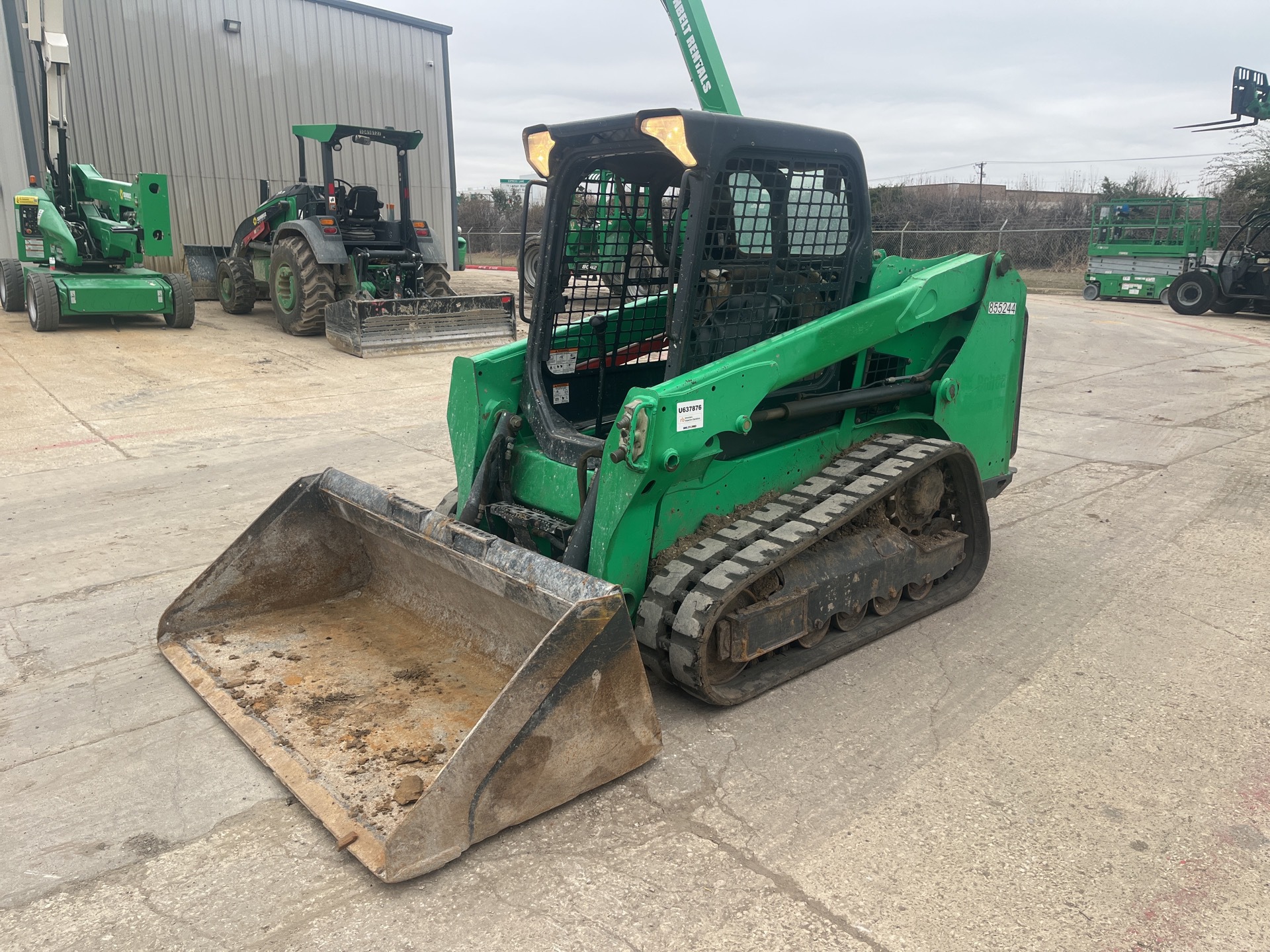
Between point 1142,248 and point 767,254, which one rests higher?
point 1142,248

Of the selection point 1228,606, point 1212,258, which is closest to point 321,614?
point 1228,606

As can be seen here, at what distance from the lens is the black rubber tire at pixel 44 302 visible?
1180 cm

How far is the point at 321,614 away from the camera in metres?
4.02

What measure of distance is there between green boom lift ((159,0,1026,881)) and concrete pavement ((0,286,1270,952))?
0.15 metres

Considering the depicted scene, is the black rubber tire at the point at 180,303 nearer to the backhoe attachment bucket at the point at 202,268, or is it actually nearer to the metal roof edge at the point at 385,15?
the backhoe attachment bucket at the point at 202,268

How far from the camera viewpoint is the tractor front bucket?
1167cm

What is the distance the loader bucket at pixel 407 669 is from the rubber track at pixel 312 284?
347 inches

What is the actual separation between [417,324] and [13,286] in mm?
5729

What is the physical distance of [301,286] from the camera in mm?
12359

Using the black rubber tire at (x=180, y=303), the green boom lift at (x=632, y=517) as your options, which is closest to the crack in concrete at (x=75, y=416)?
the black rubber tire at (x=180, y=303)

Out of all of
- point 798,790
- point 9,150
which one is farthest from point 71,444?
point 9,150

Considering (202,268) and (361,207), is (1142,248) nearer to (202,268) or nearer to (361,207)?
(361,207)

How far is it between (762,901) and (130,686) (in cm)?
250

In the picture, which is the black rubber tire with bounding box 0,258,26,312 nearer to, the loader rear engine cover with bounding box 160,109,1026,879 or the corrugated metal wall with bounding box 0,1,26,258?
the corrugated metal wall with bounding box 0,1,26,258
